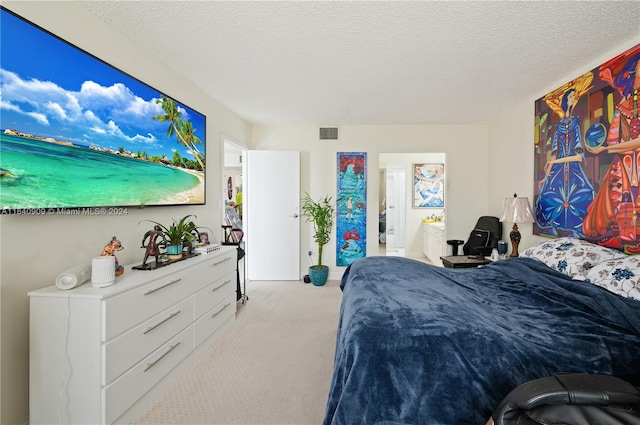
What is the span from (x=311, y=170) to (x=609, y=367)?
3993mm

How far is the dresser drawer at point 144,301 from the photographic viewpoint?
149cm

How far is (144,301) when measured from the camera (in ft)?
5.66

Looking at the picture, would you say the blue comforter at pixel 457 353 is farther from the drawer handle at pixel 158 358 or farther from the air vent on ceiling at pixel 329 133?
the air vent on ceiling at pixel 329 133

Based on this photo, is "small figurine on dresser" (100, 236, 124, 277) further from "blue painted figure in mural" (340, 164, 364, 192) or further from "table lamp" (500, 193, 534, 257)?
"table lamp" (500, 193, 534, 257)

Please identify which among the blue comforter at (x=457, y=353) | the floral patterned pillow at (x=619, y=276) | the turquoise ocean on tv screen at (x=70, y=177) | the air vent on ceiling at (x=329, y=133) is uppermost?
the air vent on ceiling at (x=329, y=133)

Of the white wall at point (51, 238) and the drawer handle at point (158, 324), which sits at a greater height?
the white wall at point (51, 238)

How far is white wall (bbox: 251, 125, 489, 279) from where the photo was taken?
4.52 m

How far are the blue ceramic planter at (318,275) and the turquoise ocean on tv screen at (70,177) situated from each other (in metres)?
2.54

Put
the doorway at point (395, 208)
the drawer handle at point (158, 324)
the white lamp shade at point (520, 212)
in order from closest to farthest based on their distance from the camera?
the drawer handle at point (158, 324) < the white lamp shade at point (520, 212) < the doorway at point (395, 208)

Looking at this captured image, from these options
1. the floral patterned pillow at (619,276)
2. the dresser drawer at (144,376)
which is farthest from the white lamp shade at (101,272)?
the floral patterned pillow at (619,276)

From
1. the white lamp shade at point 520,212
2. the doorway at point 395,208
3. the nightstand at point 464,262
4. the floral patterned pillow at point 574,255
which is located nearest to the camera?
the floral patterned pillow at point 574,255

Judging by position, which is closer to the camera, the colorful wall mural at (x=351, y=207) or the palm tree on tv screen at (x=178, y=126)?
the palm tree on tv screen at (x=178, y=126)

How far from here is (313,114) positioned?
402 centimetres

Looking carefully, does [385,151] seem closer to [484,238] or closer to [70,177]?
[484,238]
